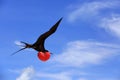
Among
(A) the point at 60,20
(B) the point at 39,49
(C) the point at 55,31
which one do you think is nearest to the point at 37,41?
(B) the point at 39,49

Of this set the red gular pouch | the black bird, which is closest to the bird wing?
the black bird

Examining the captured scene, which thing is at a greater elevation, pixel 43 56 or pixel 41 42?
pixel 41 42

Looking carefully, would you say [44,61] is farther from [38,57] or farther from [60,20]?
[60,20]

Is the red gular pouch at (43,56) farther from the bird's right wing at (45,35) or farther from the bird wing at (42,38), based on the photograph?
the bird's right wing at (45,35)

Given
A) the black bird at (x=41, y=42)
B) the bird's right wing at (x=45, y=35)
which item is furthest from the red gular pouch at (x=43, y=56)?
the bird's right wing at (x=45, y=35)

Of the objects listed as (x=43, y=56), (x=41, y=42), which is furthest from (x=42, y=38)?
(x=43, y=56)

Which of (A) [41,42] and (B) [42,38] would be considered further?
(A) [41,42]

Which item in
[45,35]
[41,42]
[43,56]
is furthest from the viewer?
[41,42]

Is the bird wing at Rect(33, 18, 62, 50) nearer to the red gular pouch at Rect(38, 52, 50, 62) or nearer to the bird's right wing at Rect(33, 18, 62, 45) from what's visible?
the bird's right wing at Rect(33, 18, 62, 45)

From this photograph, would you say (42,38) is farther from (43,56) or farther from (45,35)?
(43,56)

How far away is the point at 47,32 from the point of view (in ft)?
40.8

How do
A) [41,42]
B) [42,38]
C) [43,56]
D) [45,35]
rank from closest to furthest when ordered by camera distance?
[43,56], [45,35], [42,38], [41,42]

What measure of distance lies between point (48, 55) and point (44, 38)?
2.48ft

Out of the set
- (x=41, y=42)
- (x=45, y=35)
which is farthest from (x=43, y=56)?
(x=45, y=35)
